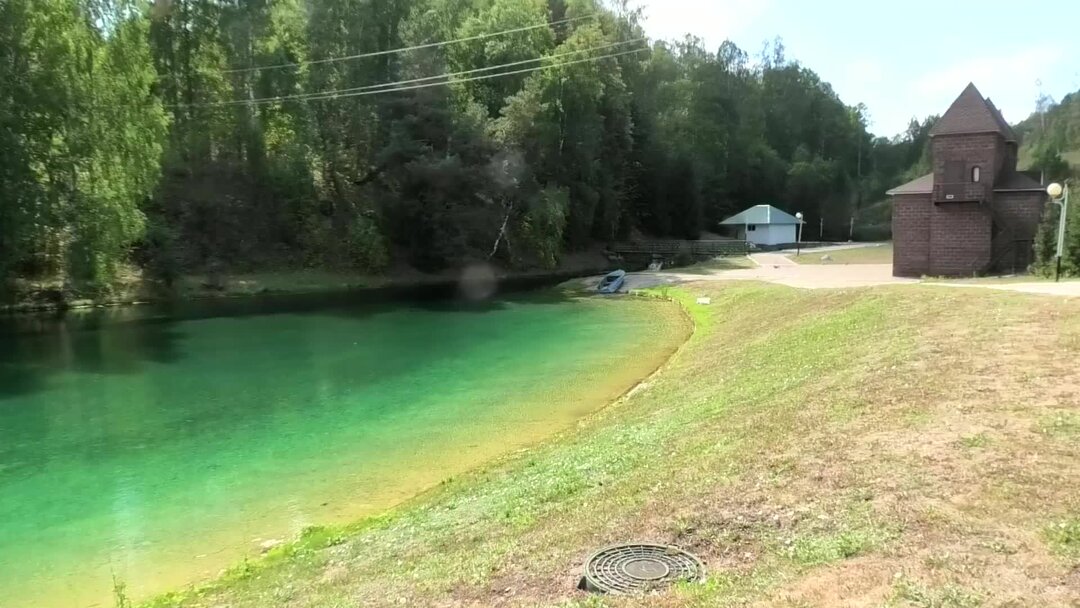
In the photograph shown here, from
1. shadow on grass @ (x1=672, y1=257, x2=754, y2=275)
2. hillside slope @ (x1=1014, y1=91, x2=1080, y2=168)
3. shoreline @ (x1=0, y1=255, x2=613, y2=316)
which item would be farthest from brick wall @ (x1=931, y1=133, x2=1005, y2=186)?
hillside slope @ (x1=1014, y1=91, x2=1080, y2=168)

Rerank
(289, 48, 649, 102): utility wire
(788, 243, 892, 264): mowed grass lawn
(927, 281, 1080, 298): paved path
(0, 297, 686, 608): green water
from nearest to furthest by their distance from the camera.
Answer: (0, 297, 686, 608): green water
(927, 281, 1080, 298): paved path
(289, 48, 649, 102): utility wire
(788, 243, 892, 264): mowed grass lawn

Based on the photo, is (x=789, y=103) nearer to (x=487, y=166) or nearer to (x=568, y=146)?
(x=568, y=146)

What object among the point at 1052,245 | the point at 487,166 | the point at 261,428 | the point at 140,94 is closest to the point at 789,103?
the point at 487,166

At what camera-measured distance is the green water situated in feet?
32.7

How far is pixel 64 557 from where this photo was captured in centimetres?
953

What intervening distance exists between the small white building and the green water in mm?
46141

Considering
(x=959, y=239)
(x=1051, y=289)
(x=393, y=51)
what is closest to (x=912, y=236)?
(x=959, y=239)

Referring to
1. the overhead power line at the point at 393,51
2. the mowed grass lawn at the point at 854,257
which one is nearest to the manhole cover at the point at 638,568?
the mowed grass lawn at the point at 854,257

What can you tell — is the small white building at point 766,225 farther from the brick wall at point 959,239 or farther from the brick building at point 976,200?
the brick wall at point 959,239

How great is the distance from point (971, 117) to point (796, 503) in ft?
107

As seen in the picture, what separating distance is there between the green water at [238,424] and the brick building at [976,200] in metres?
13.7

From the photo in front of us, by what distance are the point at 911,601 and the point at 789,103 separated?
99.1 metres

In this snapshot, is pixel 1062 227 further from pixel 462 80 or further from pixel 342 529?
pixel 462 80

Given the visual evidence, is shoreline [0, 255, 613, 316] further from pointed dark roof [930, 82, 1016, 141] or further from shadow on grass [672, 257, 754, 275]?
pointed dark roof [930, 82, 1016, 141]
